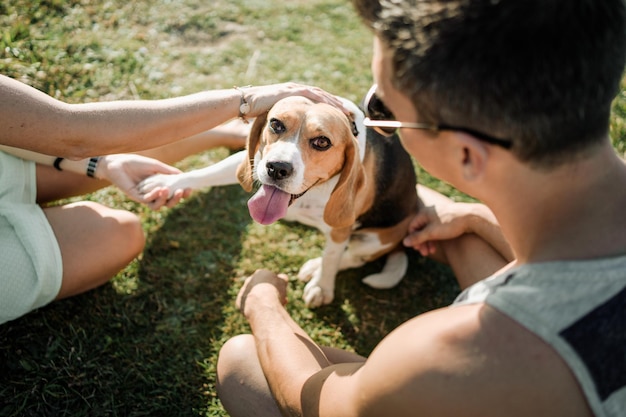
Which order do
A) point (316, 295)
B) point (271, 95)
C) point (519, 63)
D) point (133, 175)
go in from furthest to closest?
point (316, 295)
point (133, 175)
point (271, 95)
point (519, 63)

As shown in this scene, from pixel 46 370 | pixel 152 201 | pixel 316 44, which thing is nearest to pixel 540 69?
pixel 152 201

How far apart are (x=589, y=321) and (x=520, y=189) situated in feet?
1.52

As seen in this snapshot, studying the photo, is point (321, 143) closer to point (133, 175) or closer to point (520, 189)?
point (133, 175)

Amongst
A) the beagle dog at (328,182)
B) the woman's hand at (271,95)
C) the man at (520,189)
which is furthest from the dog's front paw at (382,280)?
the man at (520,189)

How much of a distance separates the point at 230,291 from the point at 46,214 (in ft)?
4.65

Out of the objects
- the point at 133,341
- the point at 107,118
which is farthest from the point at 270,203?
the point at 133,341

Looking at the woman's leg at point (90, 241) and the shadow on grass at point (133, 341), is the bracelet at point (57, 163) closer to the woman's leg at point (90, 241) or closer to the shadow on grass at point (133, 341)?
the woman's leg at point (90, 241)

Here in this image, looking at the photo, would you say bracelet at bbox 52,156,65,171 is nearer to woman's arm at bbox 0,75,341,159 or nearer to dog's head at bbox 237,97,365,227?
woman's arm at bbox 0,75,341,159

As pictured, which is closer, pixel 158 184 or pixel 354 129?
pixel 354 129

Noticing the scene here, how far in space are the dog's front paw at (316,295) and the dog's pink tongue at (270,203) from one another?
874 mm

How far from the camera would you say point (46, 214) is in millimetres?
3330

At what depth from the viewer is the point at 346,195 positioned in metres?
3.35

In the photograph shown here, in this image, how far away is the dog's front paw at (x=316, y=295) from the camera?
401 centimetres

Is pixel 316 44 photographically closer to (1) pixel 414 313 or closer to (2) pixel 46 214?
(1) pixel 414 313
